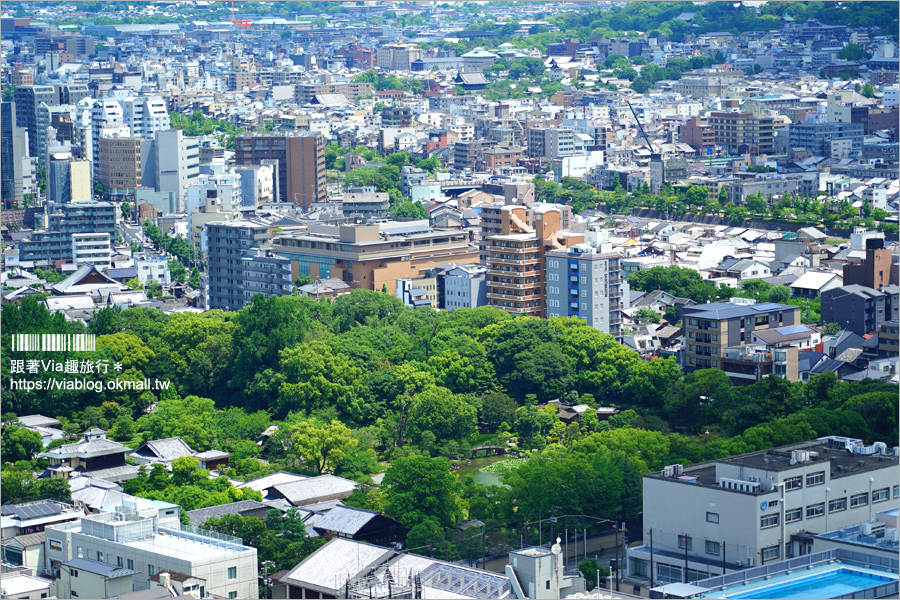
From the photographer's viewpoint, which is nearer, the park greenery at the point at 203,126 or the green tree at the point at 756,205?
the green tree at the point at 756,205

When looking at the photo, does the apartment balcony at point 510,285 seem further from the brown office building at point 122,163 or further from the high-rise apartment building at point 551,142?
the high-rise apartment building at point 551,142

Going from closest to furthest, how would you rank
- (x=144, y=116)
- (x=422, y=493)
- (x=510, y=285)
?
(x=422, y=493)
(x=510, y=285)
(x=144, y=116)

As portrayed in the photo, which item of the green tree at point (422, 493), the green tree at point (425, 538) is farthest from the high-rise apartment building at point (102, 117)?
the green tree at point (425, 538)

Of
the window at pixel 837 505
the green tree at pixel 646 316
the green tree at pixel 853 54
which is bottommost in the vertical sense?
the window at pixel 837 505

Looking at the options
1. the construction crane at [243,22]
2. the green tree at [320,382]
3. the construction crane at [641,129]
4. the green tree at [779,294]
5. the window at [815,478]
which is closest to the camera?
the window at [815,478]

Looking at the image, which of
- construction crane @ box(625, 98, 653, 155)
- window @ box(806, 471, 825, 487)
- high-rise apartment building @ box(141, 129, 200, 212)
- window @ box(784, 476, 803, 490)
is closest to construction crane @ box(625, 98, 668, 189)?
construction crane @ box(625, 98, 653, 155)

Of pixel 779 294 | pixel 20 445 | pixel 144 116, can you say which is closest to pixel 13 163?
pixel 144 116

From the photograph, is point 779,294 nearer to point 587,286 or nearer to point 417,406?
point 587,286
